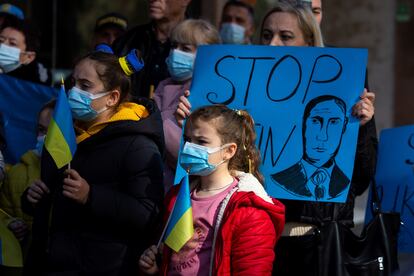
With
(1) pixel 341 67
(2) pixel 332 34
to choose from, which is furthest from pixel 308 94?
(2) pixel 332 34

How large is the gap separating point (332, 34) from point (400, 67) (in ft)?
2.50

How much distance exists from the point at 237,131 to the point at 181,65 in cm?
108

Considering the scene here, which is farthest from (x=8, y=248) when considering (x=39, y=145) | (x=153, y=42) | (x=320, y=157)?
(x=320, y=157)

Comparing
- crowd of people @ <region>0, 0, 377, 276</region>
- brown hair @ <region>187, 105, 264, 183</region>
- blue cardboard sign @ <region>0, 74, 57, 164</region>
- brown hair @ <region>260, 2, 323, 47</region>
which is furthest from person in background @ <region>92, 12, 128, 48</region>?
brown hair @ <region>187, 105, 264, 183</region>

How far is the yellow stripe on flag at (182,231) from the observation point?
4.12m

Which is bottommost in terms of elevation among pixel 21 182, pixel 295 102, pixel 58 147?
pixel 21 182

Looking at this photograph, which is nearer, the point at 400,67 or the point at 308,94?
the point at 308,94

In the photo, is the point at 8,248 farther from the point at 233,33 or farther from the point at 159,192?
the point at 233,33

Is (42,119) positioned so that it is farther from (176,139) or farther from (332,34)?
(332,34)

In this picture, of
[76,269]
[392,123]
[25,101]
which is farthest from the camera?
[392,123]

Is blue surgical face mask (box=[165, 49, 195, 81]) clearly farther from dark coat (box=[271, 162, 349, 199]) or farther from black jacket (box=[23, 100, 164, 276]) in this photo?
dark coat (box=[271, 162, 349, 199])

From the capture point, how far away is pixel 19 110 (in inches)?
235

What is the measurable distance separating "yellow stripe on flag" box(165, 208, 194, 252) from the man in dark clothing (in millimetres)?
1620

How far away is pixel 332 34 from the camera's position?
10.3 metres
